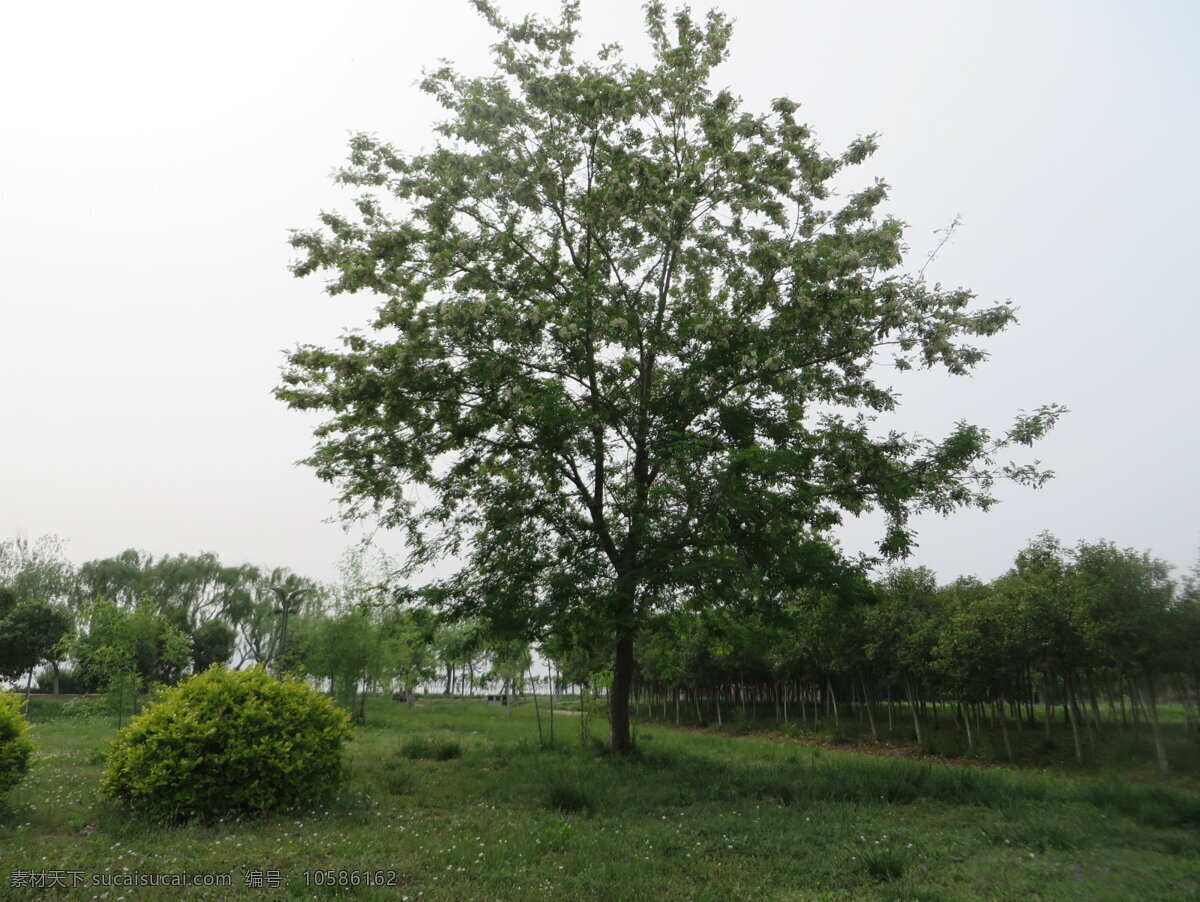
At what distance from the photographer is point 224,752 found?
9.45m

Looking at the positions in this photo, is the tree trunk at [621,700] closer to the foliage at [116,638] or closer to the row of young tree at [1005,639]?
the row of young tree at [1005,639]

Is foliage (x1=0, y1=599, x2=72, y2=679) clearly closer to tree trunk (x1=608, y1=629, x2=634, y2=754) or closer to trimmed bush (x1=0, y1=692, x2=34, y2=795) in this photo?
trimmed bush (x1=0, y1=692, x2=34, y2=795)

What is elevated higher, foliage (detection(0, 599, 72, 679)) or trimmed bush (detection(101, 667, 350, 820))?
foliage (detection(0, 599, 72, 679))

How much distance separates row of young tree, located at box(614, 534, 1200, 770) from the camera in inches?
493

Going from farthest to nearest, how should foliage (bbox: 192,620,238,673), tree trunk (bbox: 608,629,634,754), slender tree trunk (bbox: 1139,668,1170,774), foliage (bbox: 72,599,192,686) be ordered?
foliage (bbox: 192,620,238,673), foliage (bbox: 72,599,192,686), tree trunk (bbox: 608,629,634,754), slender tree trunk (bbox: 1139,668,1170,774)

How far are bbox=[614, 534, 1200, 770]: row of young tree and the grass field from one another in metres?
2.86

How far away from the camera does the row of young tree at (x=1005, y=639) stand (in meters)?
12.5

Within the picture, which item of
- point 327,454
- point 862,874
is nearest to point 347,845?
point 862,874

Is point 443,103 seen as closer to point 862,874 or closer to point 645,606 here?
point 645,606

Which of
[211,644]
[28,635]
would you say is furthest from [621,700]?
[211,644]

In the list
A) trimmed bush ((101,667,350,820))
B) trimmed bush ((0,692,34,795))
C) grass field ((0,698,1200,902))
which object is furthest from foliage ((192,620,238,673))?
trimmed bush ((101,667,350,820))

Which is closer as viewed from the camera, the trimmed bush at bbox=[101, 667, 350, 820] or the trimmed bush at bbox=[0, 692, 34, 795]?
the trimmed bush at bbox=[101, 667, 350, 820]

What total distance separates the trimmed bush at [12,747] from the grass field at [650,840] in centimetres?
40

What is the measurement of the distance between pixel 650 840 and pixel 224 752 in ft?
19.6
